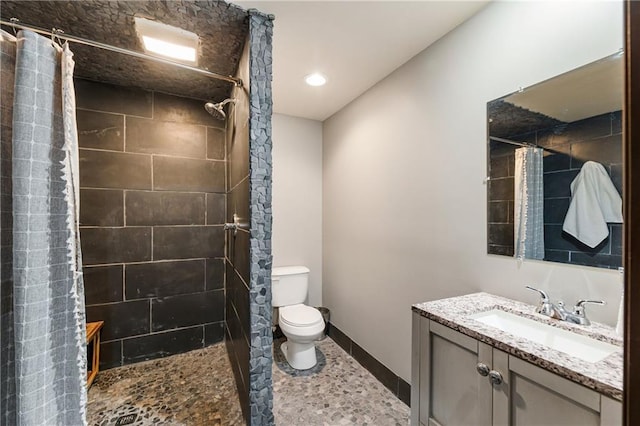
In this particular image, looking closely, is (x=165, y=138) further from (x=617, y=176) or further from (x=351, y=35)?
(x=617, y=176)

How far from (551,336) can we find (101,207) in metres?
2.92

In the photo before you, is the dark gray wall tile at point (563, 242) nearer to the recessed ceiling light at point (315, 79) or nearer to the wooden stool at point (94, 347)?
the recessed ceiling light at point (315, 79)

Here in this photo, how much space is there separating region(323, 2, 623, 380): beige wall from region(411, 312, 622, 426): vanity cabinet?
47 cm

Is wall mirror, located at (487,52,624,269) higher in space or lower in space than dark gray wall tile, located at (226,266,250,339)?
higher

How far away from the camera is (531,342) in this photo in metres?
0.86

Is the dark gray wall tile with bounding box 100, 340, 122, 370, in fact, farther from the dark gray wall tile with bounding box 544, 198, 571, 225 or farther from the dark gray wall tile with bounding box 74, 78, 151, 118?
the dark gray wall tile with bounding box 544, 198, 571, 225

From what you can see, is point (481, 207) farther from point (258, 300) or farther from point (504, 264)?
point (258, 300)

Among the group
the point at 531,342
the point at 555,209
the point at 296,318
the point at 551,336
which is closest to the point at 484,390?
the point at 531,342

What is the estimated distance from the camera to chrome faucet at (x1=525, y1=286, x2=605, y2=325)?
0.99 meters

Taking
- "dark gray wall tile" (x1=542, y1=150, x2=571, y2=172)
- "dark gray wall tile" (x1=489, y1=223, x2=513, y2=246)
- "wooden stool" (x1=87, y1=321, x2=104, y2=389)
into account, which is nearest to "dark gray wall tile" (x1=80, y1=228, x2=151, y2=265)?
"wooden stool" (x1=87, y1=321, x2=104, y2=389)

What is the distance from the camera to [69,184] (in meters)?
1.07

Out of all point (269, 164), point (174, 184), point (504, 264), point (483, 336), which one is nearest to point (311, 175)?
point (174, 184)

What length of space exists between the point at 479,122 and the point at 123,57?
230 cm

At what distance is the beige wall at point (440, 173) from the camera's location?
1.08 metres
